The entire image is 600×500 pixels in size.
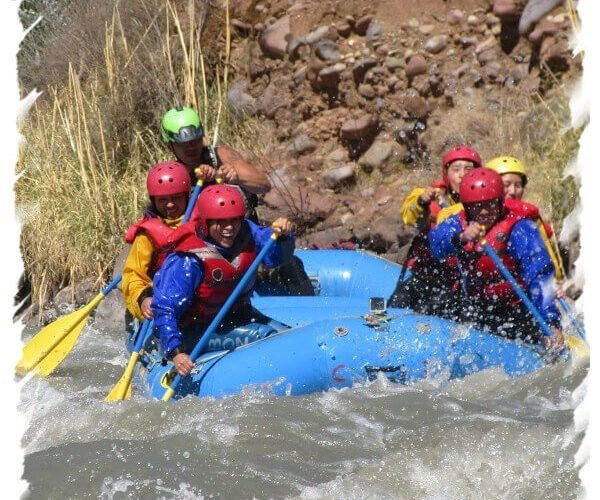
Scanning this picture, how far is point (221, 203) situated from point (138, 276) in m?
0.94

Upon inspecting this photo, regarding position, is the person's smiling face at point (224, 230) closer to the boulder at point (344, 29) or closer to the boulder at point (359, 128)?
the boulder at point (359, 128)

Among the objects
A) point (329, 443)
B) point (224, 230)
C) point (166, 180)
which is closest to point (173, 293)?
point (224, 230)

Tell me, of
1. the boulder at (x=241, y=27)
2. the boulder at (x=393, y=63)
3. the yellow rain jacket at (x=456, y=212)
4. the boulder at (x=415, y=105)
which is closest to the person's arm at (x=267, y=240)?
the yellow rain jacket at (x=456, y=212)

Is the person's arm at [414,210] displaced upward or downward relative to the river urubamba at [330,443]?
upward

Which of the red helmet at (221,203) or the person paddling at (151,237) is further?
the person paddling at (151,237)

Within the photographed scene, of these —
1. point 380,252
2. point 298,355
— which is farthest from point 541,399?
point 380,252

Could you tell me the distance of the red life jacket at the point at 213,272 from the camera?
5.61m

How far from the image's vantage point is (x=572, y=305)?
6387mm

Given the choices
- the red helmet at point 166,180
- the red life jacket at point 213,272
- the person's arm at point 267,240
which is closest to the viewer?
the red life jacket at point 213,272

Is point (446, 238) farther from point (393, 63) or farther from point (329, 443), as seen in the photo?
point (393, 63)

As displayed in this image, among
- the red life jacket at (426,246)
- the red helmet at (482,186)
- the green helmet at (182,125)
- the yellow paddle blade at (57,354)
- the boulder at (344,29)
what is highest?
the green helmet at (182,125)

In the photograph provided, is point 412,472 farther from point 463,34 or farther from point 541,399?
point 463,34

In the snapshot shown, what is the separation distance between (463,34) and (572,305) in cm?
393

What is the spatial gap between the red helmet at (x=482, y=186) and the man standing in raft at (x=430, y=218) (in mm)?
633
